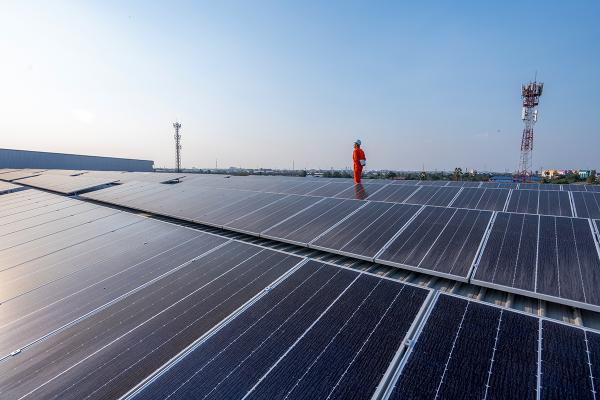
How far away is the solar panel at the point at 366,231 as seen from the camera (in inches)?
250

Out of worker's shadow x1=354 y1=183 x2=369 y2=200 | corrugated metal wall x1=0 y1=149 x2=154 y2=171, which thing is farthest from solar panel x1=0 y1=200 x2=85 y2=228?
corrugated metal wall x1=0 y1=149 x2=154 y2=171

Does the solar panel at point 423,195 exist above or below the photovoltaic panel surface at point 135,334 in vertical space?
above

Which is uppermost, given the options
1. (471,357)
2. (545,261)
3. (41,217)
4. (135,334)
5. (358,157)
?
(358,157)

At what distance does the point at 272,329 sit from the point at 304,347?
22.3 inches

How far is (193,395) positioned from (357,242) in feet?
15.1

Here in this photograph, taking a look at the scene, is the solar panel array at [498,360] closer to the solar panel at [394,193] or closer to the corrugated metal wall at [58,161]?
the solar panel at [394,193]

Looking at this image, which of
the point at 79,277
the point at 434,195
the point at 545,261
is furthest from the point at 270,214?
the point at 434,195

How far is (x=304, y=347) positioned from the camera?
3430mm

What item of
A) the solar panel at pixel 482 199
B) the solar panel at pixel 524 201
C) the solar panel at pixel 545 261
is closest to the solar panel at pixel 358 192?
the solar panel at pixel 482 199

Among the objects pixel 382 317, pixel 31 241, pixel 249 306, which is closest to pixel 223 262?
pixel 249 306

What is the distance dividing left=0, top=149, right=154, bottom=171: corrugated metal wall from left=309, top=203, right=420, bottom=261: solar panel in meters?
76.4

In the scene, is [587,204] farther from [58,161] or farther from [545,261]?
[58,161]

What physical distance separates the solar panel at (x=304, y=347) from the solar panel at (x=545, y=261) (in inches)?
69.5

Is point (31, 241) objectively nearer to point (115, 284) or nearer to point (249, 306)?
point (115, 284)
